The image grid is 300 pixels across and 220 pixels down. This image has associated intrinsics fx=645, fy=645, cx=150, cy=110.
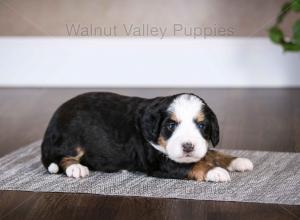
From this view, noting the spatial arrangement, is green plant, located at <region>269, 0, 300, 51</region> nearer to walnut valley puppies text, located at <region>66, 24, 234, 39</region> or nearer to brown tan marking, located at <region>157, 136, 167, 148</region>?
walnut valley puppies text, located at <region>66, 24, 234, 39</region>

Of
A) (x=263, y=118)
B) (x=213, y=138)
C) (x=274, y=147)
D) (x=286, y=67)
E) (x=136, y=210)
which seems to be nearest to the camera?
(x=136, y=210)

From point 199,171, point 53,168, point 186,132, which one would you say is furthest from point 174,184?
point 53,168

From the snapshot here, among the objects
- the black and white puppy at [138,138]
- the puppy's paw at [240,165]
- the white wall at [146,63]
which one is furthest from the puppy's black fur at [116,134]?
the white wall at [146,63]

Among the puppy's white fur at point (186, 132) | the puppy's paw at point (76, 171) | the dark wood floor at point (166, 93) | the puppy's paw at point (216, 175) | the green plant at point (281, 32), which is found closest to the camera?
the dark wood floor at point (166, 93)

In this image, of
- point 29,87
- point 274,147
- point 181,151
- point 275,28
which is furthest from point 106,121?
point 29,87

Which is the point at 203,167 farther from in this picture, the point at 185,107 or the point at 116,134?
the point at 116,134

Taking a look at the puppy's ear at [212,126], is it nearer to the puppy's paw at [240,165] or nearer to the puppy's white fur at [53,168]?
the puppy's paw at [240,165]

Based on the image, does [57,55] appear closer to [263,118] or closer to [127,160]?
[263,118]
